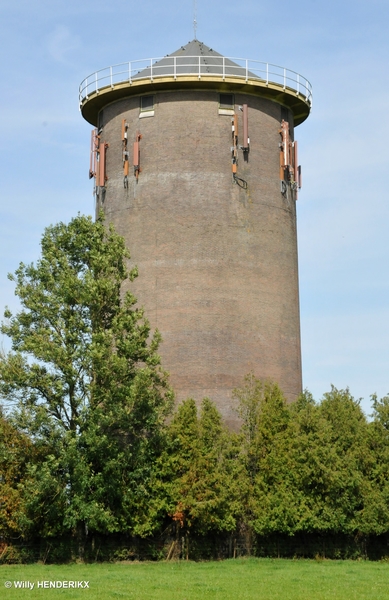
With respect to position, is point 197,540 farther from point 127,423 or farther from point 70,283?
point 70,283

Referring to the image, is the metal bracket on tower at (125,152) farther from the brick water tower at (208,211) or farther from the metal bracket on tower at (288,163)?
the metal bracket on tower at (288,163)

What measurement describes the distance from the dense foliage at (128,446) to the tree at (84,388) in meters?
0.05

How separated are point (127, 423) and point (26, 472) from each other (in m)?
4.05

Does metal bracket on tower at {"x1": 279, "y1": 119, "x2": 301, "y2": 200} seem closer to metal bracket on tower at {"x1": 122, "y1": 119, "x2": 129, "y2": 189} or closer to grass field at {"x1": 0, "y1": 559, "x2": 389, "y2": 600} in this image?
metal bracket on tower at {"x1": 122, "y1": 119, "x2": 129, "y2": 189}

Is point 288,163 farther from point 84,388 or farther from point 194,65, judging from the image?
point 84,388

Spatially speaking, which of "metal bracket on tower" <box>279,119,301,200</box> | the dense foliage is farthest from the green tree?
"metal bracket on tower" <box>279,119,301,200</box>

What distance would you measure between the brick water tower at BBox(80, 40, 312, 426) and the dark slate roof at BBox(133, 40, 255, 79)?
2.4 inches

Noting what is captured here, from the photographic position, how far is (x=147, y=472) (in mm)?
36969

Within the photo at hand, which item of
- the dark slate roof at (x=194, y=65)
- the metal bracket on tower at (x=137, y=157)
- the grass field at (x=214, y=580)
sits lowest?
the grass field at (x=214, y=580)

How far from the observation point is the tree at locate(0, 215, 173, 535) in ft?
115

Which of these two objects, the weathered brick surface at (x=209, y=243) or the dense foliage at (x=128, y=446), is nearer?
the dense foliage at (x=128, y=446)

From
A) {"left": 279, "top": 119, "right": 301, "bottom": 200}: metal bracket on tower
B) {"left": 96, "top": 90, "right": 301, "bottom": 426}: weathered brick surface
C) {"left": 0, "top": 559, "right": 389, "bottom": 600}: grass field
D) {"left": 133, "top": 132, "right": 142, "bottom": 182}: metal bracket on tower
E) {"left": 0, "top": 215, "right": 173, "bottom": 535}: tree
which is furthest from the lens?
{"left": 279, "top": 119, "right": 301, "bottom": 200}: metal bracket on tower

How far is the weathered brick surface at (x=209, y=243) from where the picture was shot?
41656 mm

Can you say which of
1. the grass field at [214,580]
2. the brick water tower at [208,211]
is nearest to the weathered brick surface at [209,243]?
the brick water tower at [208,211]
